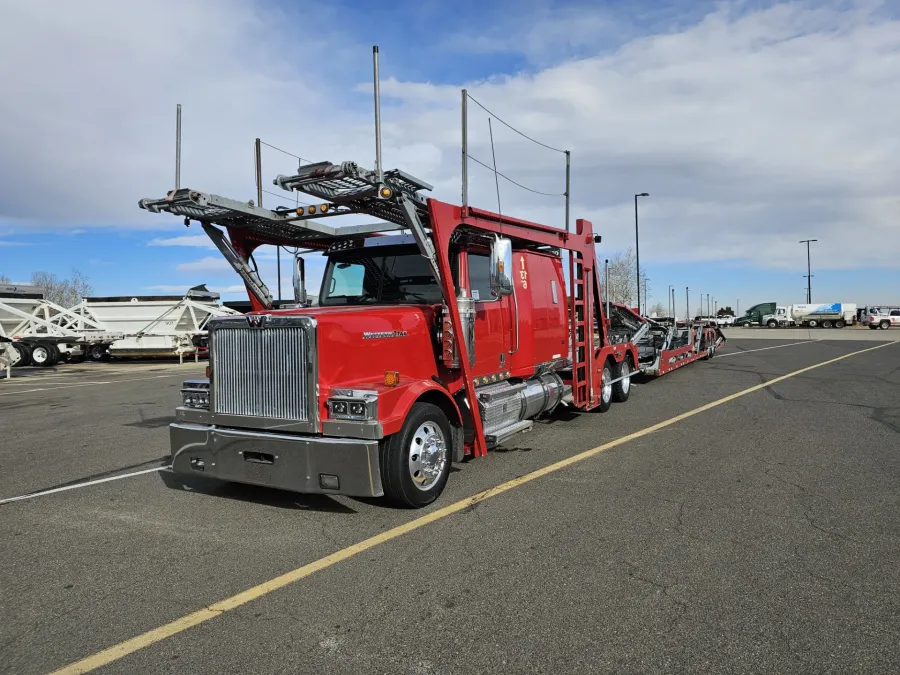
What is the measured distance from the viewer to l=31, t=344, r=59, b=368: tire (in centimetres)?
2300

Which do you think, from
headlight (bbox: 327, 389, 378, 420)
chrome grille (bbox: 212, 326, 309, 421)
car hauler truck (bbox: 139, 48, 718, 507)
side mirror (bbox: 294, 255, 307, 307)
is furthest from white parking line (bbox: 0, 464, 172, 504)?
headlight (bbox: 327, 389, 378, 420)

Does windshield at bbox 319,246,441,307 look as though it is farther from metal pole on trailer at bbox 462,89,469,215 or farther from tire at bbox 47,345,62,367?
tire at bbox 47,345,62,367

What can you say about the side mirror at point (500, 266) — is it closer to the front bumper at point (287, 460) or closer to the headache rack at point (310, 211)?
the headache rack at point (310, 211)

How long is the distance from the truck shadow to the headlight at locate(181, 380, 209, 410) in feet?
2.85

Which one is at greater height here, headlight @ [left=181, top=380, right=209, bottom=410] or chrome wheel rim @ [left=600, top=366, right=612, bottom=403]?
headlight @ [left=181, top=380, right=209, bottom=410]

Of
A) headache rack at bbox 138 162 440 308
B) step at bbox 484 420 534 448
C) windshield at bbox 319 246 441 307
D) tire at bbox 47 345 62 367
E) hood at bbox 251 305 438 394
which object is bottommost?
step at bbox 484 420 534 448

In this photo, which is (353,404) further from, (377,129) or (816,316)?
(816,316)

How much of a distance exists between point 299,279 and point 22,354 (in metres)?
21.5

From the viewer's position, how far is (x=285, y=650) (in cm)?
288

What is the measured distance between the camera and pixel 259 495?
17.4ft

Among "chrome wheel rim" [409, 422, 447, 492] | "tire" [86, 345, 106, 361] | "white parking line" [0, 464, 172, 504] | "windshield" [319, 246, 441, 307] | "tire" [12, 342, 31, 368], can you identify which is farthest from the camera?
"tire" [86, 345, 106, 361]

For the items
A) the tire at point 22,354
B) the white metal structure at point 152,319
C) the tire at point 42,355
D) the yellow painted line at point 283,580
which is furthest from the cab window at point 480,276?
the tire at point 22,354

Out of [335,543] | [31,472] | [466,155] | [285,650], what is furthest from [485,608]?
[31,472]

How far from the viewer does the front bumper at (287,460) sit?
4.32 meters
